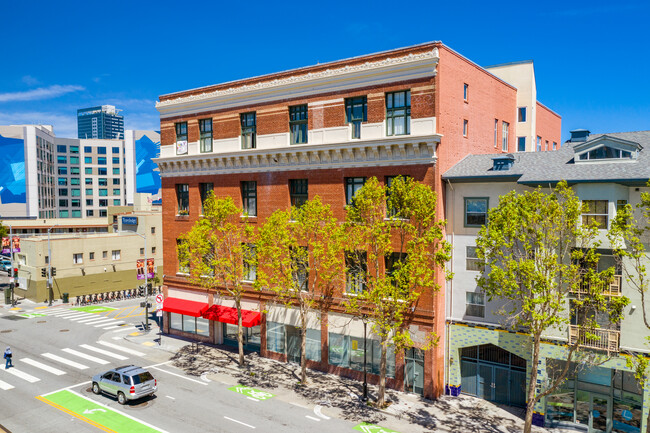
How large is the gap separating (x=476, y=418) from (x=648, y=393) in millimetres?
Answer: 7803

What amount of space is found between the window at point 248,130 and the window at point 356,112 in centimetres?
792

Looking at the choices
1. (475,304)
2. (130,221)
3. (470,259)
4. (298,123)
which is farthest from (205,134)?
(130,221)

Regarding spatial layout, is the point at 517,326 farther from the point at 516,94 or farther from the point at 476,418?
the point at 516,94

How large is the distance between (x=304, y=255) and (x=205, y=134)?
14595mm

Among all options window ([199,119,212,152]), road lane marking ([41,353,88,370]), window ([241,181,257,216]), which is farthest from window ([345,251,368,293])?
road lane marking ([41,353,88,370])

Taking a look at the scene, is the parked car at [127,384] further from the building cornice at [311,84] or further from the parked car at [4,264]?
the parked car at [4,264]

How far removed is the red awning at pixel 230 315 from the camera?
3400cm

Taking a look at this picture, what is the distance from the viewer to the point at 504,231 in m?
19.8

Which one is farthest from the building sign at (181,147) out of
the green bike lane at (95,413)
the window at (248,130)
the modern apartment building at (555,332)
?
the modern apartment building at (555,332)

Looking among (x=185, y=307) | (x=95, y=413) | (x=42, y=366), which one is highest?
(x=185, y=307)

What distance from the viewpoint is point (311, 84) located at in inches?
1236

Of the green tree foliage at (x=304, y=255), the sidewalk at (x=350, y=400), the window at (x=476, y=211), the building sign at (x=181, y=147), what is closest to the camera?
the sidewalk at (x=350, y=400)

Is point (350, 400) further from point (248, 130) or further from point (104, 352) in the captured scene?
point (104, 352)

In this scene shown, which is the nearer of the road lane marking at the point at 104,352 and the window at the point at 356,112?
the window at the point at 356,112
